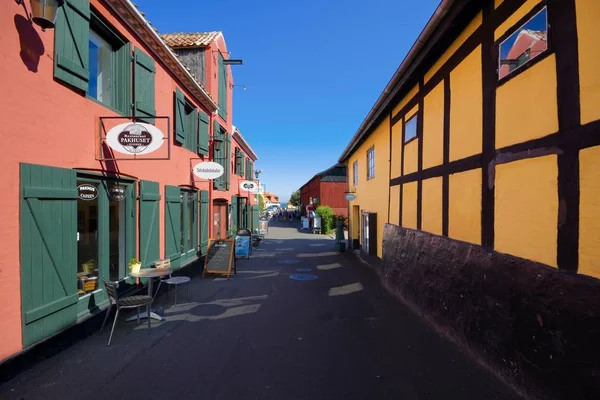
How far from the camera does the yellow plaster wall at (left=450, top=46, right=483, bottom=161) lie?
14.4 feet

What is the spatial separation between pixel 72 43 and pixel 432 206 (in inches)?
250

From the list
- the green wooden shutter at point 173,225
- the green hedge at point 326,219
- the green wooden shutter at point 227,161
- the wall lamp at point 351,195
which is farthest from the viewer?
the green hedge at point 326,219

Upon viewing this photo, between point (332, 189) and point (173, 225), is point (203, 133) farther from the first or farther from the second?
point (332, 189)

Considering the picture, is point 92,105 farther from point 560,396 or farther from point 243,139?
point 243,139

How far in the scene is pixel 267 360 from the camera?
156 inches

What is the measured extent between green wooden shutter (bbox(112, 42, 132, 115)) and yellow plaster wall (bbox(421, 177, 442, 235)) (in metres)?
5.91

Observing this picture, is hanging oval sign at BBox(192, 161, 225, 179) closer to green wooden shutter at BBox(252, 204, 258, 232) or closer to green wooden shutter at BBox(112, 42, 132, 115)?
green wooden shutter at BBox(112, 42, 132, 115)

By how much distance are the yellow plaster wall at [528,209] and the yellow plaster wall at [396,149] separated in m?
4.17

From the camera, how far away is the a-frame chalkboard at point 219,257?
8.89 metres

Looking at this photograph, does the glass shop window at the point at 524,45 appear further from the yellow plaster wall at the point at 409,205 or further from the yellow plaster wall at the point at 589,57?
the yellow plaster wall at the point at 409,205

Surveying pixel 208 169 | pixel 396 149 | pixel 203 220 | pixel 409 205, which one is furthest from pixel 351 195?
pixel 208 169

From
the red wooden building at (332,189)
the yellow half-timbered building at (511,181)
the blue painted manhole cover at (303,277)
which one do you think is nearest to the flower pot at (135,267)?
the blue painted manhole cover at (303,277)

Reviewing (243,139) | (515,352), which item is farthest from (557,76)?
(243,139)

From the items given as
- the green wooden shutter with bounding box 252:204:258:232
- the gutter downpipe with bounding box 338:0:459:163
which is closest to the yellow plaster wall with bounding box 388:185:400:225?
the gutter downpipe with bounding box 338:0:459:163
